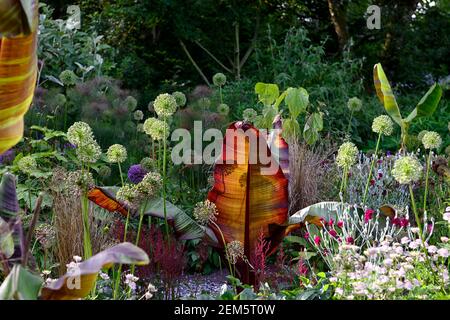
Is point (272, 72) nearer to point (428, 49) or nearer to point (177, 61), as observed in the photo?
point (177, 61)

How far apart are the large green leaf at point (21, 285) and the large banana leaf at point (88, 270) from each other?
79 millimetres

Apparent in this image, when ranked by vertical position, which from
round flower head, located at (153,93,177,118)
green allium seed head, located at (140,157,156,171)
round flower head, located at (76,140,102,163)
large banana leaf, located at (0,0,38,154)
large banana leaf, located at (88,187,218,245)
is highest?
large banana leaf, located at (0,0,38,154)

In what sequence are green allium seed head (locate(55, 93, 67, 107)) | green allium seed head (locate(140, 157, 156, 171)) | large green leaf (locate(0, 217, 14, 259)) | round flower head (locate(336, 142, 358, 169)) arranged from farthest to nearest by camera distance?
green allium seed head (locate(55, 93, 67, 107)), green allium seed head (locate(140, 157, 156, 171)), round flower head (locate(336, 142, 358, 169)), large green leaf (locate(0, 217, 14, 259))

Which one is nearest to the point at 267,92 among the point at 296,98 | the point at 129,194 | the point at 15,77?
the point at 296,98

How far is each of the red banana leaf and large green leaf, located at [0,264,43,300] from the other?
5.91 ft

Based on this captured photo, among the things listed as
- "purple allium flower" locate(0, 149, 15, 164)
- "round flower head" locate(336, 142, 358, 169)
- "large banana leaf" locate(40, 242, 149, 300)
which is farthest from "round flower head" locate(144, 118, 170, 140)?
"large banana leaf" locate(40, 242, 149, 300)

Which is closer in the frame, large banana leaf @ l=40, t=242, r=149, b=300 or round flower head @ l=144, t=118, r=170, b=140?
large banana leaf @ l=40, t=242, r=149, b=300

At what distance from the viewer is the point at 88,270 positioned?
2150 millimetres

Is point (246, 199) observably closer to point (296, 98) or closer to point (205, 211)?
point (205, 211)

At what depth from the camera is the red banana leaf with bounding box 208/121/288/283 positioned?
384 cm

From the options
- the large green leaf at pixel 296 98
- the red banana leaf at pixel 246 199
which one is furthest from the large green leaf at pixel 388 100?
the large green leaf at pixel 296 98

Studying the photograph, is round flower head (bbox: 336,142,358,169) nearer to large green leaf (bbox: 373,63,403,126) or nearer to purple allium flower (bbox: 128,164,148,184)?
large green leaf (bbox: 373,63,403,126)

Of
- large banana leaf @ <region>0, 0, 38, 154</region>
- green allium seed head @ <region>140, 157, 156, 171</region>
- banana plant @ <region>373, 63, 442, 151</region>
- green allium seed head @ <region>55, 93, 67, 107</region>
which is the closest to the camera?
large banana leaf @ <region>0, 0, 38, 154</region>
